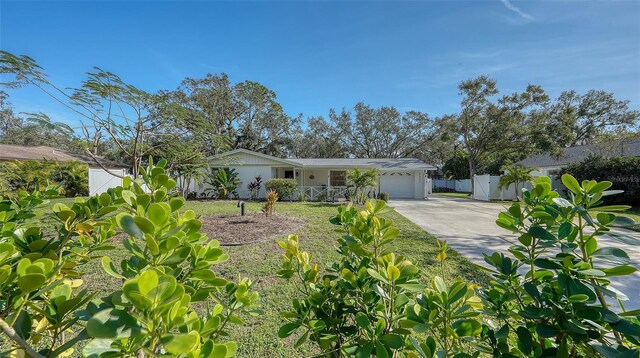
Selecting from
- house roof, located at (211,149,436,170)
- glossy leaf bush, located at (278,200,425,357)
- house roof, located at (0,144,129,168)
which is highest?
house roof, located at (0,144,129,168)

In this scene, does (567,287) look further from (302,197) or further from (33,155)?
(33,155)

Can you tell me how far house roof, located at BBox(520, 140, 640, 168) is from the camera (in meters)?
17.8

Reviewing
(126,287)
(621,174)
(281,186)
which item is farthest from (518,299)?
(621,174)

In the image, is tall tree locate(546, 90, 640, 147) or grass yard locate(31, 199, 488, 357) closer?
grass yard locate(31, 199, 488, 357)

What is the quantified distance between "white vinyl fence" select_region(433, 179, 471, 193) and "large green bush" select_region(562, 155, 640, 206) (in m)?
15.2

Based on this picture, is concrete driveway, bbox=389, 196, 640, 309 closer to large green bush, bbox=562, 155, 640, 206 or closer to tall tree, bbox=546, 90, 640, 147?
large green bush, bbox=562, 155, 640, 206

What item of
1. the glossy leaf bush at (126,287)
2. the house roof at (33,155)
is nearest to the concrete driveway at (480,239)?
the glossy leaf bush at (126,287)

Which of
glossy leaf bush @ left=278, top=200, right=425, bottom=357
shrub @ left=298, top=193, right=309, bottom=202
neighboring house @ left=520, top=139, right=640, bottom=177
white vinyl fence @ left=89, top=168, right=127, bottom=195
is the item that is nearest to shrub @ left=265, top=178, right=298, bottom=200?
shrub @ left=298, top=193, right=309, bottom=202

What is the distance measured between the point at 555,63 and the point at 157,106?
48.0ft

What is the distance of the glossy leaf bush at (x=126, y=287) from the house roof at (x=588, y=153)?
81.6 ft

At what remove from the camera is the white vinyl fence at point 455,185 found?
31041mm

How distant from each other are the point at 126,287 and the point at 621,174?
69.9 ft

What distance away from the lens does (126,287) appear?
0.47 meters

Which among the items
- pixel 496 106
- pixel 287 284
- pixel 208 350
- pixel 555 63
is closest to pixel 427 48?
pixel 555 63
